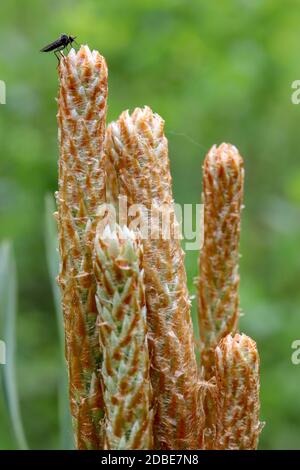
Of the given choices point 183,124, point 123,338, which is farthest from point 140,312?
point 183,124

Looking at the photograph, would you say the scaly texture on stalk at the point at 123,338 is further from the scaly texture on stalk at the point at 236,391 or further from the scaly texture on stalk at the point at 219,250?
the scaly texture on stalk at the point at 219,250

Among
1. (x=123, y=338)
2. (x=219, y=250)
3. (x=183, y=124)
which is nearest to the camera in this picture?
(x=123, y=338)

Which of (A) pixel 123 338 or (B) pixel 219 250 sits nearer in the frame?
(A) pixel 123 338

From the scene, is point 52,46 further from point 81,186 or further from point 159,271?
point 159,271

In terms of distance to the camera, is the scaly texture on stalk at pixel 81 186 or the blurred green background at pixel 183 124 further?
the blurred green background at pixel 183 124

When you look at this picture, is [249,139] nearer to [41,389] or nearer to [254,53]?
[254,53]

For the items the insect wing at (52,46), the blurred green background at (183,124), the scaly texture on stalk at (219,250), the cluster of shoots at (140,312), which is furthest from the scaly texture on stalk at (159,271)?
the blurred green background at (183,124)
